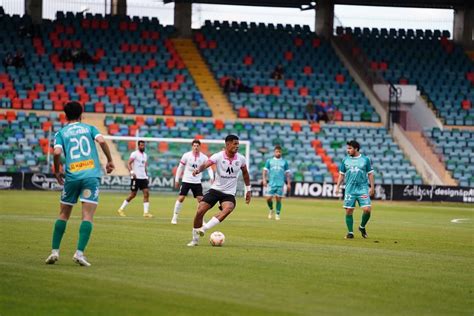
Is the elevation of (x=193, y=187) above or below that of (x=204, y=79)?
below

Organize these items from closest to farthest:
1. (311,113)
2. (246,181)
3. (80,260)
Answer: (80,260) < (246,181) < (311,113)

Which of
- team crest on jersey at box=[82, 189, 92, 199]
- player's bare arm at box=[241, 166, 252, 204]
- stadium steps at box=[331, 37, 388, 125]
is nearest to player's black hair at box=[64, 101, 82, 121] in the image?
team crest on jersey at box=[82, 189, 92, 199]

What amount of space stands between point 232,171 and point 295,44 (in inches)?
1829

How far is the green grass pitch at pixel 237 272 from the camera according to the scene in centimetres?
1212

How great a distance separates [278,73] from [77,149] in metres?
48.9

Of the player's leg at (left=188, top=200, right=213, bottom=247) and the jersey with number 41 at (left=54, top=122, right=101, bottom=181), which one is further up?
the jersey with number 41 at (left=54, top=122, right=101, bottom=181)

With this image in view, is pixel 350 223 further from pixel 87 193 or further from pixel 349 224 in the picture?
pixel 87 193

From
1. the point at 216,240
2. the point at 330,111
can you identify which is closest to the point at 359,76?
the point at 330,111

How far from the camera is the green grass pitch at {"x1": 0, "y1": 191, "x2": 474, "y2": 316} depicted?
1212 centimetres

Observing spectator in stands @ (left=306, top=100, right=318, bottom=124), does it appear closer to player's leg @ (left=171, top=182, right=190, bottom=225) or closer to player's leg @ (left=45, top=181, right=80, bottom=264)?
player's leg @ (left=171, top=182, right=190, bottom=225)

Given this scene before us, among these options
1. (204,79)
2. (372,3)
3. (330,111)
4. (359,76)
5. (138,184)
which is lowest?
(138,184)

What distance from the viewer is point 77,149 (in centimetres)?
1579

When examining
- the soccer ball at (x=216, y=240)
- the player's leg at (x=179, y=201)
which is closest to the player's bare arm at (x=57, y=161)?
the soccer ball at (x=216, y=240)

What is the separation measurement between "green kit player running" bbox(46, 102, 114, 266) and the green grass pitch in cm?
55
